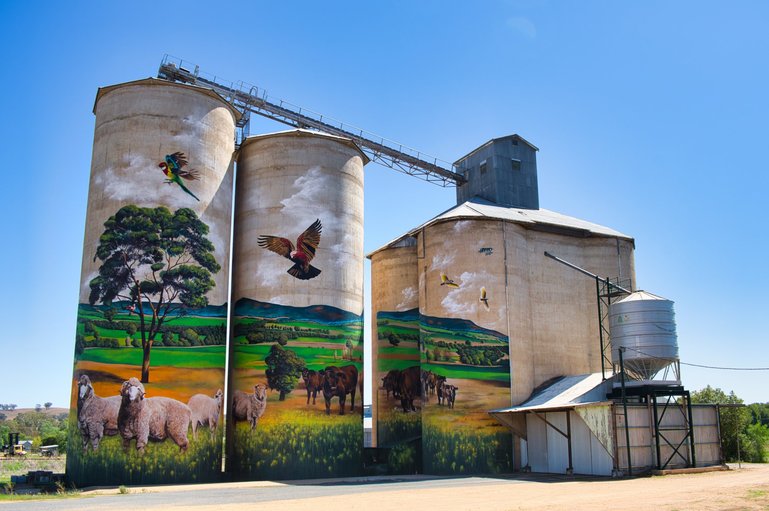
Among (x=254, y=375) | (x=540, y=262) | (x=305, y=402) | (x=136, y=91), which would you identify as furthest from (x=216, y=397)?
(x=540, y=262)

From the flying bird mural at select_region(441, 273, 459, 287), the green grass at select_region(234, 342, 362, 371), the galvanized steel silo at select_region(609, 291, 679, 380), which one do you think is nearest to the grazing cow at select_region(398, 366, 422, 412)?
the flying bird mural at select_region(441, 273, 459, 287)

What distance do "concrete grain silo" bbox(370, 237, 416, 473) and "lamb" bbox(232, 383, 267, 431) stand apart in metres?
13.3

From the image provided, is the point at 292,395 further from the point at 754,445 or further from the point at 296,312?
the point at 754,445

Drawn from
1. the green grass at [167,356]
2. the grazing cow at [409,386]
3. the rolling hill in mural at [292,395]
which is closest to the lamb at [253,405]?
the rolling hill in mural at [292,395]

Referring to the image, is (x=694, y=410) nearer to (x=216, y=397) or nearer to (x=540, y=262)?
(x=540, y=262)

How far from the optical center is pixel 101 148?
37.6 metres

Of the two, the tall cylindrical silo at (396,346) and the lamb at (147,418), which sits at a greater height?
the tall cylindrical silo at (396,346)

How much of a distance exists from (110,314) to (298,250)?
10.7 m

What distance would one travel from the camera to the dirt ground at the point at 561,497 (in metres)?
20.5

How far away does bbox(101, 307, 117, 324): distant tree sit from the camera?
34.5m

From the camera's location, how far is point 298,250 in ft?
131

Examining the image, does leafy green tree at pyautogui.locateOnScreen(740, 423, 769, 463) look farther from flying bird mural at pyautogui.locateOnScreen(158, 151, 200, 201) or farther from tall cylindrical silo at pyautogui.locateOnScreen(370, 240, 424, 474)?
flying bird mural at pyautogui.locateOnScreen(158, 151, 200, 201)

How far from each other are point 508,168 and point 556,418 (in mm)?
21162

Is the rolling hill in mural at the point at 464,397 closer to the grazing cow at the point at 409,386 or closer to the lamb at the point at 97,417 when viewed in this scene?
the grazing cow at the point at 409,386
